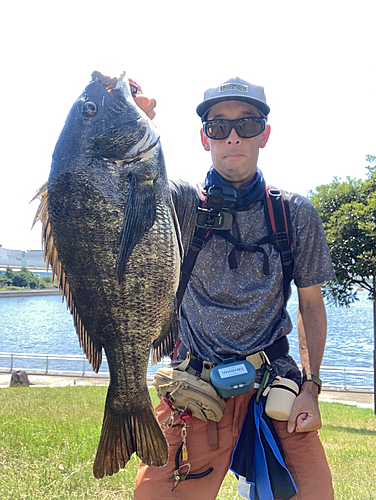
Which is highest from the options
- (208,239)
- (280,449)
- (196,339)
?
(208,239)

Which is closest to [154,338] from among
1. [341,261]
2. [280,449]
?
[280,449]

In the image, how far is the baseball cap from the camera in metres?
2.69

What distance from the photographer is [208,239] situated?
266cm

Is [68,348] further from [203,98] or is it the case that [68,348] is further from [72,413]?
Answer: [203,98]

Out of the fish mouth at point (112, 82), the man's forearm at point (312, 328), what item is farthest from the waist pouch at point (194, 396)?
the fish mouth at point (112, 82)

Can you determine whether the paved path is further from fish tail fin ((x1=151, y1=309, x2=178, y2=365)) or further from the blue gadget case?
fish tail fin ((x1=151, y1=309, x2=178, y2=365))

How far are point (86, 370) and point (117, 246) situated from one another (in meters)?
20.4

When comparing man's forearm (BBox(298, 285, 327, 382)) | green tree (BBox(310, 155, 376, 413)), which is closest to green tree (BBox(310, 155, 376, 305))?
green tree (BBox(310, 155, 376, 413))

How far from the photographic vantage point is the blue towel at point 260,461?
246 centimetres

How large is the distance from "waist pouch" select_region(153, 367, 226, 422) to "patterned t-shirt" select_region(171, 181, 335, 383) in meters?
0.18

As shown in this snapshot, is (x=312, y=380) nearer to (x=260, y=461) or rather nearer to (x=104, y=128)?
(x=260, y=461)

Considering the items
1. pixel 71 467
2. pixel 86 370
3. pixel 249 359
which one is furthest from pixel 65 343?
pixel 249 359

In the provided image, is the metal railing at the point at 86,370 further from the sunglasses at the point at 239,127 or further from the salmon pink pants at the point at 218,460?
the sunglasses at the point at 239,127

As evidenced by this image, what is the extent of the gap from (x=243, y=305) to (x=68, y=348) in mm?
34450
